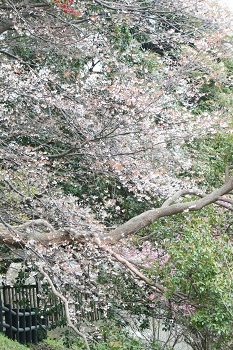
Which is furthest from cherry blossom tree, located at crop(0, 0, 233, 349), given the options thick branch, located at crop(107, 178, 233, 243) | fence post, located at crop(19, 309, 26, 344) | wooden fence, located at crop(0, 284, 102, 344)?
fence post, located at crop(19, 309, 26, 344)

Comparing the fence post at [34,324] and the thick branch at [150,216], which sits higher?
the thick branch at [150,216]

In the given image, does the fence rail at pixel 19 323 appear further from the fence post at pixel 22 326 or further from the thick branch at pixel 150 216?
the thick branch at pixel 150 216

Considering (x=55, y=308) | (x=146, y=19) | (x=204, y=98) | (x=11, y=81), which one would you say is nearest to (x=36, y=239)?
(x=11, y=81)

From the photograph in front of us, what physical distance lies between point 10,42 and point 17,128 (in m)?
1.93

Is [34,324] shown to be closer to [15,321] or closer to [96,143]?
[15,321]

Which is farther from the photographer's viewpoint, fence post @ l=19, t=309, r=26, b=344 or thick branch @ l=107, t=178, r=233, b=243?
fence post @ l=19, t=309, r=26, b=344

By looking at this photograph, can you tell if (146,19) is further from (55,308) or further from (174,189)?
(55,308)

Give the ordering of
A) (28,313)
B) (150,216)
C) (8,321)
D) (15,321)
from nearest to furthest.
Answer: (150,216)
(8,321)
(15,321)
(28,313)

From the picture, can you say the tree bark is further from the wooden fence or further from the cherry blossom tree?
the wooden fence

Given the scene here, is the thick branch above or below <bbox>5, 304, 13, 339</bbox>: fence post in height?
above

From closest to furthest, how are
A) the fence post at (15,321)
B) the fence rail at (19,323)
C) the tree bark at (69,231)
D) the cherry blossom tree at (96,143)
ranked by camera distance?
the tree bark at (69,231) → the cherry blossom tree at (96,143) → the fence rail at (19,323) → the fence post at (15,321)

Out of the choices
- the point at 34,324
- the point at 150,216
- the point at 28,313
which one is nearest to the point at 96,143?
the point at 150,216

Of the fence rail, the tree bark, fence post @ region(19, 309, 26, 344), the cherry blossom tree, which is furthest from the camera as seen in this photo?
fence post @ region(19, 309, 26, 344)

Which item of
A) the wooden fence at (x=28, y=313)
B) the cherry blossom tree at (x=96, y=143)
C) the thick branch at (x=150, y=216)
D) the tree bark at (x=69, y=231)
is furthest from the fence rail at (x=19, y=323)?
the thick branch at (x=150, y=216)
